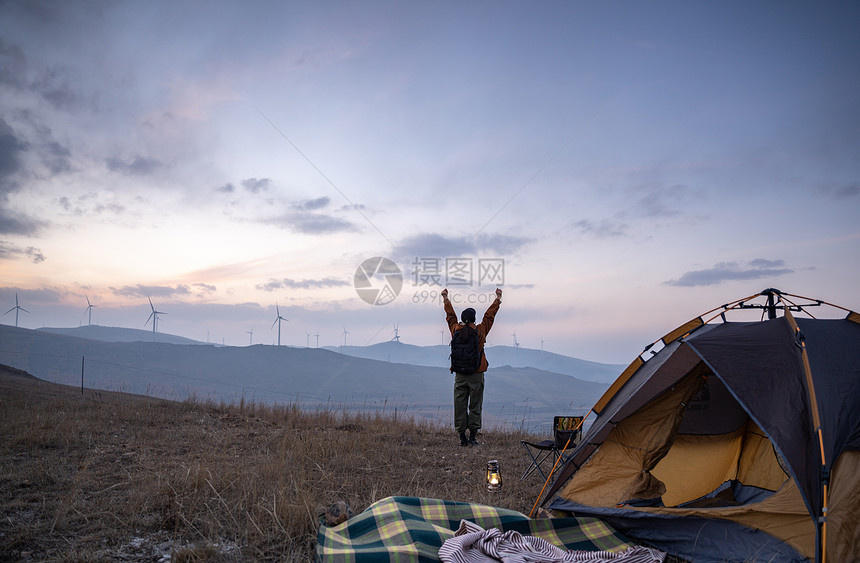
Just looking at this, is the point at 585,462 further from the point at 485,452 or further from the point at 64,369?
the point at 64,369

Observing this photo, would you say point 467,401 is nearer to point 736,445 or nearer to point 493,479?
point 493,479

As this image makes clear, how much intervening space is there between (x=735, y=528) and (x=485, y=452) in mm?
4612

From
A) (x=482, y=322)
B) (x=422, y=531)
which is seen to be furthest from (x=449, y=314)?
(x=422, y=531)

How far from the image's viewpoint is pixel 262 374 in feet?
514

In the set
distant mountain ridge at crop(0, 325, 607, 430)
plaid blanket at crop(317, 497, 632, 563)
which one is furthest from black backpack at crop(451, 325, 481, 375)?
A: distant mountain ridge at crop(0, 325, 607, 430)

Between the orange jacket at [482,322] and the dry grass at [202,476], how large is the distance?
176 cm

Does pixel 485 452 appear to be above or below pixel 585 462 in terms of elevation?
below

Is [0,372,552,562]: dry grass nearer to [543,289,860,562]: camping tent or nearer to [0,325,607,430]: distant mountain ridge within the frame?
[543,289,860,562]: camping tent

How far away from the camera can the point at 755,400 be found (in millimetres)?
4047

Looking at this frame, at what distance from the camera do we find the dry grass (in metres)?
3.84

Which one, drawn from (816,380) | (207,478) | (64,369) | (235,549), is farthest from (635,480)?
(64,369)

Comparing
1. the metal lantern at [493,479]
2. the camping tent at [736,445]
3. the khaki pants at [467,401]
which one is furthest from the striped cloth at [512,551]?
the khaki pants at [467,401]

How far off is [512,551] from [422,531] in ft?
2.16

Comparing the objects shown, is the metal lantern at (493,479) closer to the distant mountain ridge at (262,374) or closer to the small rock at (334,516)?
the small rock at (334,516)
